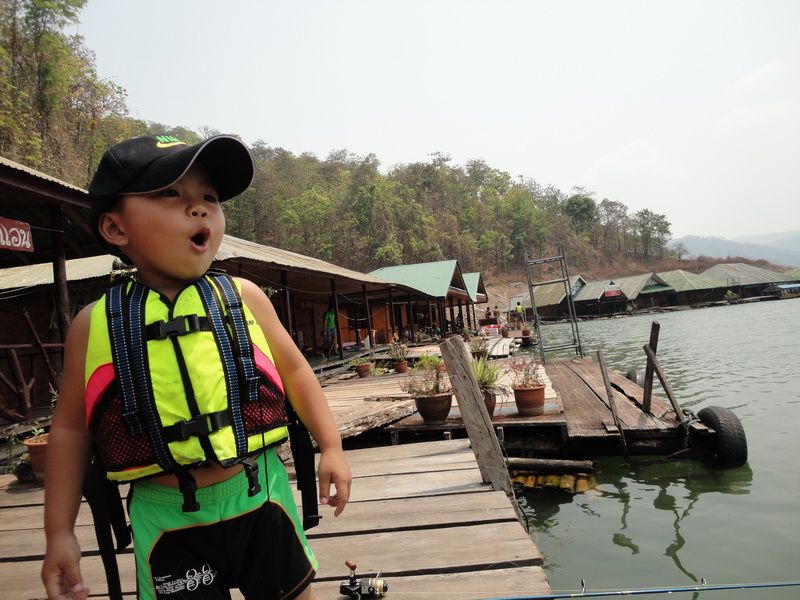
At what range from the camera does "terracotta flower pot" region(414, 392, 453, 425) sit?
6340 mm

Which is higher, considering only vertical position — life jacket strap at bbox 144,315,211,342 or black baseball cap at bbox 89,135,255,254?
black baseball cap at bbox 89,135,255,254

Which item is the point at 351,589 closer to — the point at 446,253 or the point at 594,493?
the point at 594,493

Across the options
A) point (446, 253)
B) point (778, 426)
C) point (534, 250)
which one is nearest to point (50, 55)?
point (778, 426)

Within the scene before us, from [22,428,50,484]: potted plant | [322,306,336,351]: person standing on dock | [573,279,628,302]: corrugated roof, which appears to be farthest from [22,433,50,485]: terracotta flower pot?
[573,279,628,302]: corrugated roof

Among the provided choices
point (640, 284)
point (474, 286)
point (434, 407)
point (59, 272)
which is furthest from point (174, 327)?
point (640, 284)

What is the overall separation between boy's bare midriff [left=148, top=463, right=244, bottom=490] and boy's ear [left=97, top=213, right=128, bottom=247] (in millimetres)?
601

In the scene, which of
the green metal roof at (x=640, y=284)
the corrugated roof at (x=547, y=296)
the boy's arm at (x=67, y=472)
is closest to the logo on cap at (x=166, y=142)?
the boy's arm at (x=67, y=472)

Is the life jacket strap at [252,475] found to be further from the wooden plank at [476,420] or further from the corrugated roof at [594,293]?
the corrugated roof at [594,293]

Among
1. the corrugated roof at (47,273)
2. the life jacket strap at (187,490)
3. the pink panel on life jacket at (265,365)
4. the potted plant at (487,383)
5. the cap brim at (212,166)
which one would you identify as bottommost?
the potted plant at (487,383)

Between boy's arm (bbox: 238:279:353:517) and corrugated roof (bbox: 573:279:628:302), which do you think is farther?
corrugated roof (bbox: 573:279:628:302)

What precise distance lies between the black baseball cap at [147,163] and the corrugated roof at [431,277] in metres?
21.0

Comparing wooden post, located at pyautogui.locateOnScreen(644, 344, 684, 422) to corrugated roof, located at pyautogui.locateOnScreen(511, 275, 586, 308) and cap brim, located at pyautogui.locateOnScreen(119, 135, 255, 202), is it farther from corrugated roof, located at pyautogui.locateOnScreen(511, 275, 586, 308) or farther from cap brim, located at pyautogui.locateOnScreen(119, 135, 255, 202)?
corrugated roof, located at pyautogui.locateOnScreen(511, 275, 586, 308)

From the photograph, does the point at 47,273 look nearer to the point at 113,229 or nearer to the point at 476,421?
the point at 476,421

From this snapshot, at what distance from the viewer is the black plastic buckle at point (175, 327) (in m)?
1.20
